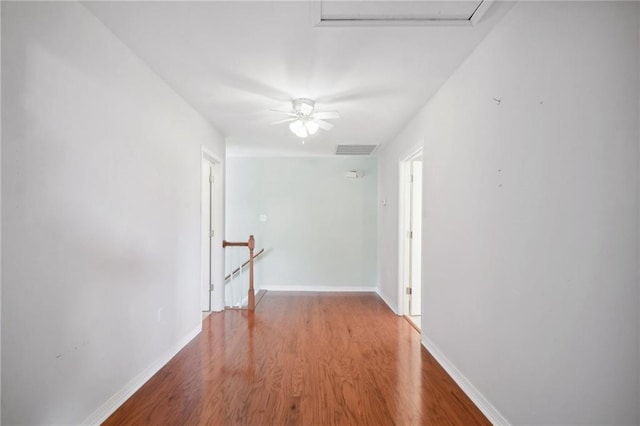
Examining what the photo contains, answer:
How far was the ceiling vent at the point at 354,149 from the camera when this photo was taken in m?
4.54

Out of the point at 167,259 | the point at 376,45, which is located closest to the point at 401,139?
the point at 376,45

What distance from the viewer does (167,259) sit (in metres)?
2.48

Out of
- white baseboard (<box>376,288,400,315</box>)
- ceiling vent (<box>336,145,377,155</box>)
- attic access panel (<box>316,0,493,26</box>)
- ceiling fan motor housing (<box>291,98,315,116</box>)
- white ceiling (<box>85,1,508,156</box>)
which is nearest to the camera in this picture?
attic access panel (<box>316,0,493,26</box>)

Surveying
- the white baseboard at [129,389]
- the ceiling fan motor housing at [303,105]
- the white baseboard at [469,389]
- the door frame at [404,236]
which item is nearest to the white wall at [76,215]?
the white baseboard at [129,389]

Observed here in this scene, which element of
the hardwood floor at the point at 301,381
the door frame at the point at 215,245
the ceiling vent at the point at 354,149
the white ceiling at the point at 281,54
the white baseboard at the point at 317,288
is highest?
the white ceiling at the point at 281,54

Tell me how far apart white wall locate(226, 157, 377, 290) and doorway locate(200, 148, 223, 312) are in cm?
142

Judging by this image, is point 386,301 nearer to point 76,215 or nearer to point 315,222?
point 315,222

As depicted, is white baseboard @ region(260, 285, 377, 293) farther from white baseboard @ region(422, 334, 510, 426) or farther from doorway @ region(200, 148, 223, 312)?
white baseboard @ region(422, 334, 510, 426)

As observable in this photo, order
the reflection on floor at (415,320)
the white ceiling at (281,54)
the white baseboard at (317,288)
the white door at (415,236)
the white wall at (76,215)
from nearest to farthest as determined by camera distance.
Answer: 1. the white wall at (76,215)
2. the white ceiling at (281,54)
3. the reflection on floor at (415,320)
4. the white door at (415,236)
5. the white baseboard at (317,288)

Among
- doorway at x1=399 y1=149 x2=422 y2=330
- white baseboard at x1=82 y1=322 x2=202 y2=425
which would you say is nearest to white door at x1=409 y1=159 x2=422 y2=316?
doorway at x1=399 y1=149 x2=422 y2=330

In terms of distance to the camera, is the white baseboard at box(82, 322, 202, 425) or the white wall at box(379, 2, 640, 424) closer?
the white wall at box(379, 2, 640, 424)

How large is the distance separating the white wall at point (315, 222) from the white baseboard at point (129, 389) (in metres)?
2.66

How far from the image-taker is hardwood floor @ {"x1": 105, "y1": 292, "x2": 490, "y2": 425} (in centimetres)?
180

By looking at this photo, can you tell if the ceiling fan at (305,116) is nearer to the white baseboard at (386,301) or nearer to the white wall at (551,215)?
the white wall at (551,215)
